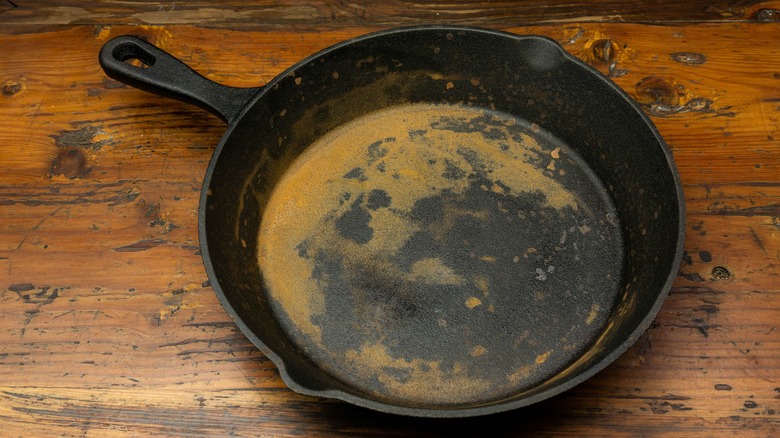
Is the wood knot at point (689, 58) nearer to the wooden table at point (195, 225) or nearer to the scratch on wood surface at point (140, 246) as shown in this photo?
the wooden table at point (195, 225)

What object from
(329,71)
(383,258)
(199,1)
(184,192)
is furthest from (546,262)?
(199,1)

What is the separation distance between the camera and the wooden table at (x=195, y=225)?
1.00 metres

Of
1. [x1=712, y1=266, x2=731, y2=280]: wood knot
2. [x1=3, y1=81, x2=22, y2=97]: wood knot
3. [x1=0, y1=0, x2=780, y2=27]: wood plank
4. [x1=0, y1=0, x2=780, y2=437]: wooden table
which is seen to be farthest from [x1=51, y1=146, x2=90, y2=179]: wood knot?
[x1=712, y1=266, x2=731, y2=280]: wood knot

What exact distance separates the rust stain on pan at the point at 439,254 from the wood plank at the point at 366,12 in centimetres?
22

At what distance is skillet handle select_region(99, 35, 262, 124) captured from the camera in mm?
1061

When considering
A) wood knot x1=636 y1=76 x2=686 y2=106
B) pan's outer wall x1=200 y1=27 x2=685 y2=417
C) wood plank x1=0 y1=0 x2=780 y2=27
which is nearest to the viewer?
Answer: pan's outer wall x1=200 y1=27 x2=685 y2=417

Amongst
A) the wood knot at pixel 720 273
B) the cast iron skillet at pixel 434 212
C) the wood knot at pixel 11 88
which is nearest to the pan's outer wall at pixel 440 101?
the cast iron skillet at pixel 434 212

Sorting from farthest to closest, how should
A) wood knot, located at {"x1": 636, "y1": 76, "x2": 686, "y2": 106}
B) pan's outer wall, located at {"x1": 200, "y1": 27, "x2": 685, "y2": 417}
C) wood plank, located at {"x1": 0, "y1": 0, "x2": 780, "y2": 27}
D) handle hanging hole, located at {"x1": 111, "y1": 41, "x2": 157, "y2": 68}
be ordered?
wood plank, located at {"x1": 0, "y1": 0, "x2": 780, "y2": 27}, wood knot, located at {"x1": 636, "y1": 76, "x2": 686, "y2": 106}, handle hanging hole, located at {"x1": 111, "y1": 41, "x2": 157, "y2": 68}, pan's outer wall, located at {"x1": 200, "y1": 27, "x2": 685, "y2": 417}

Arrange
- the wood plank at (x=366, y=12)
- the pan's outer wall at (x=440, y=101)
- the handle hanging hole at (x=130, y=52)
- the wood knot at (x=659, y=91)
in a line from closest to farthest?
the pan's outer wall at (x=440, y=101), the handle hanging hole at (x=130, y=52), the wood knot at (x=659, y=91), the wood plank at (x=366, y=12)

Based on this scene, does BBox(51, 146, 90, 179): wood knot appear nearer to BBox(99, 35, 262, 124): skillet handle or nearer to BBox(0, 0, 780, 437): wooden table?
BBox(0, 0, 780, 437): wooden table

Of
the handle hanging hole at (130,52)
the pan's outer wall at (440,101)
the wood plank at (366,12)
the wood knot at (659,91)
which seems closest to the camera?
the pan's outer wall at (440,101)

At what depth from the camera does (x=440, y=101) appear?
1270mm

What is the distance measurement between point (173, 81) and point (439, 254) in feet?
1.58

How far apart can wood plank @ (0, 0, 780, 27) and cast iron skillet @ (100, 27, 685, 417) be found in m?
0.20
